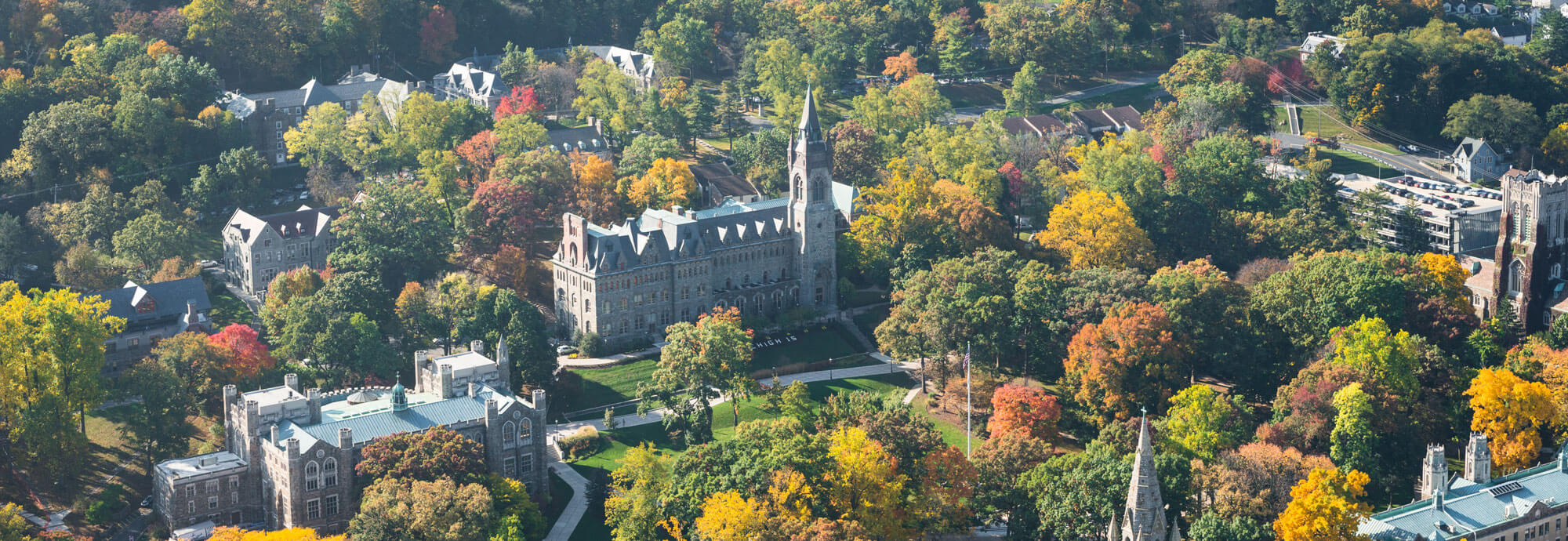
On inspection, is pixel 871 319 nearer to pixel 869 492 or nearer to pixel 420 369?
pixel 420 369

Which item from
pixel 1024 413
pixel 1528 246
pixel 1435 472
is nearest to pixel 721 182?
pixel 1024 413

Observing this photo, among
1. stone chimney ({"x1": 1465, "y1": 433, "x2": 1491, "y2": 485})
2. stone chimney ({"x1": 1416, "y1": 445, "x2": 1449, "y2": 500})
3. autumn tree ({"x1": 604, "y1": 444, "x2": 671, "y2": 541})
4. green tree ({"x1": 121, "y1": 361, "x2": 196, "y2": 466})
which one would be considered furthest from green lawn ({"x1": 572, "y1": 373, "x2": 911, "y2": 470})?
stone chimney ({"x1": 1465, "y1": 433, "x2": 1491, "y2": 485})

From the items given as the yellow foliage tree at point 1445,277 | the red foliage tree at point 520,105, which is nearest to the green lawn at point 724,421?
the yellow foliage tree at point 1445,277

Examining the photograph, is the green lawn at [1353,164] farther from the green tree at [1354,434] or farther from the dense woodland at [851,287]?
the green tree at [1354,434]

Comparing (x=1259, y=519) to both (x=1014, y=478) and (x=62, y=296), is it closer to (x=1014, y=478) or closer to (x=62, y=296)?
(x=1014, y=478)

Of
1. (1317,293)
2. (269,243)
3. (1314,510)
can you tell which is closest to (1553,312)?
(1317,293)
